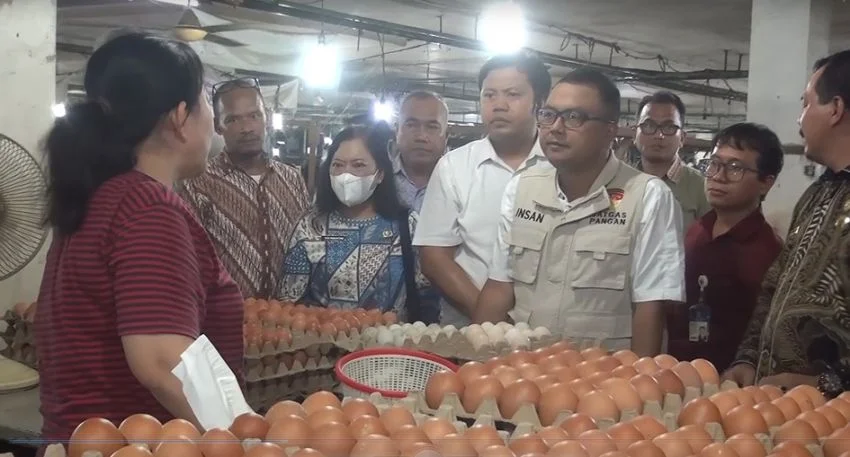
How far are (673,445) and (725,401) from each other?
1.27 feet

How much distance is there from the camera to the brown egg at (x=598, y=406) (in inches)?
64.4

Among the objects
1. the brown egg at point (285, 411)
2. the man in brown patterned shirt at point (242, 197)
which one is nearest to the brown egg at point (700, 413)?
the brown egg at point (285, 411)

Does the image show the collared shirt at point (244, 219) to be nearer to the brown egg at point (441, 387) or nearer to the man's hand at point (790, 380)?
the brown egg at point (441, 387)

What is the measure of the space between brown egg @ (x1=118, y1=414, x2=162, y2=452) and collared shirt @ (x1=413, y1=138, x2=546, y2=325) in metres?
1.88

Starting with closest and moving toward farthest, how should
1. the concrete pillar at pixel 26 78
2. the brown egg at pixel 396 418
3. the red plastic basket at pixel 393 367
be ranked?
the brown egg at pixel 396 418 < the red plastic basket at pixel 393 367 < the concrete pillar at pixel 26 78

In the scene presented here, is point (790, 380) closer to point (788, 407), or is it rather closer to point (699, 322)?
point (788, 407)

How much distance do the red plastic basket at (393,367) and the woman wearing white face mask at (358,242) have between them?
106 centimetres

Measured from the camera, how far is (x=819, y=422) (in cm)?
157

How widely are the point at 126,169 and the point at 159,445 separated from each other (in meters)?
0.62

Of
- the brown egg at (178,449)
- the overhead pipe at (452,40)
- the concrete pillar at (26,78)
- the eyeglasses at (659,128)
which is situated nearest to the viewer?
the brown egg at (178,449)

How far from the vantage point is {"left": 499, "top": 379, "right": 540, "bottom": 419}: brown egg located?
1.69 meters

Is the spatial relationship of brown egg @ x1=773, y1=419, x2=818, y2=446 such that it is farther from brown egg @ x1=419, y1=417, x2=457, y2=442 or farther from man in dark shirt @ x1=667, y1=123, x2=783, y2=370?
man in dark shirt @ x1=667, y1=123, x2=783, y2=370

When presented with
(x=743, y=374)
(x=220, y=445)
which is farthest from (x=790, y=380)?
(x=220, y=445)

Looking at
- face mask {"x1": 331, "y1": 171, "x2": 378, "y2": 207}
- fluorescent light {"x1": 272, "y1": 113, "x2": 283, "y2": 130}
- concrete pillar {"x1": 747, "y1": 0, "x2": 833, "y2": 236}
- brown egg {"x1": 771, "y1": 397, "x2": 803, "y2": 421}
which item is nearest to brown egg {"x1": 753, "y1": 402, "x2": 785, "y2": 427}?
brown egg {"x1": 771, "y1": 397, "x2": 803, "y2": 421}
